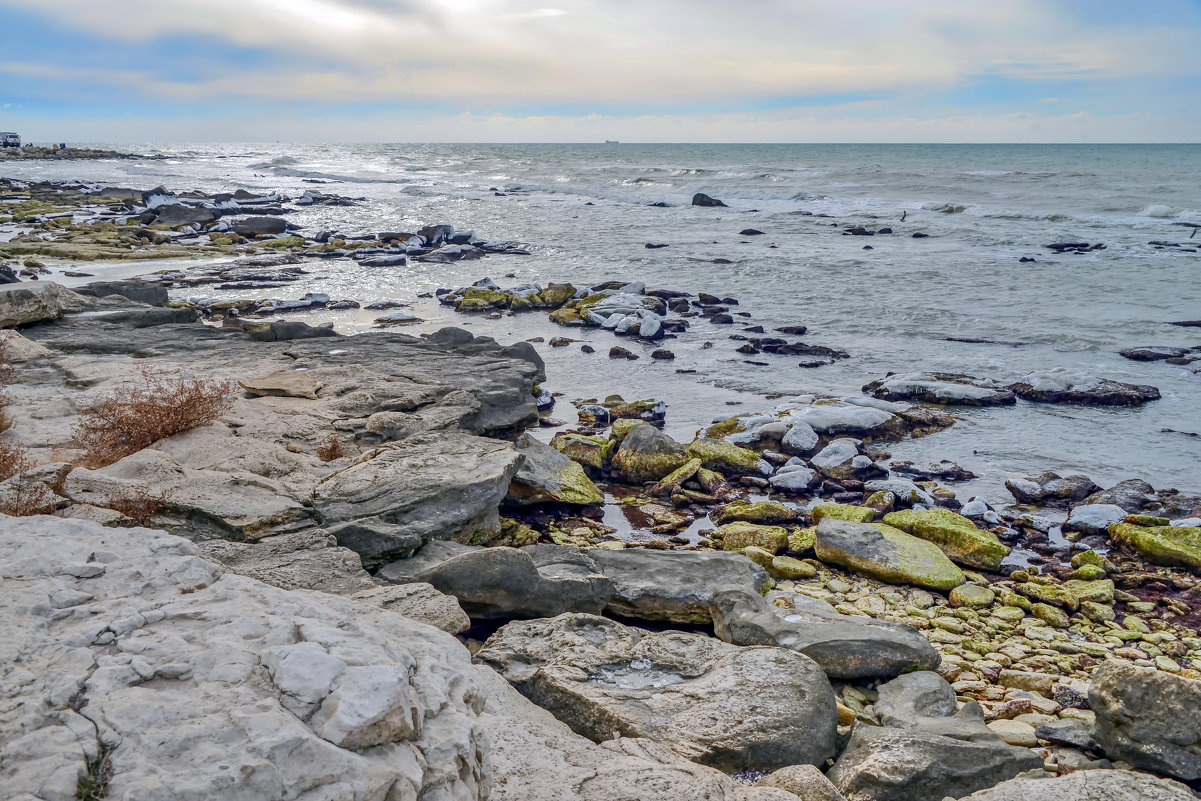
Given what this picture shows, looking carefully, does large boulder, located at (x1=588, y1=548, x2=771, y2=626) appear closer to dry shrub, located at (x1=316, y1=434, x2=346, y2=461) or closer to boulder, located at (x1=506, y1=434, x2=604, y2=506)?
boulder, located at (x1=506, y1=434, x2=604, y2=506)

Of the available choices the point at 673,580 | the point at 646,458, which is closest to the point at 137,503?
the point at 673,580

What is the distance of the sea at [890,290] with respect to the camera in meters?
10.7

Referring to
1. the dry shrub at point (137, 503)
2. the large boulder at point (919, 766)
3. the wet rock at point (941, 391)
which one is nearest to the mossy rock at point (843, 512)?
the large boulder at point (919, 766)

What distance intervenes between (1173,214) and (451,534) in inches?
1656

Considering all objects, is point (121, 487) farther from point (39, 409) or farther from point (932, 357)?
point (932, 357)

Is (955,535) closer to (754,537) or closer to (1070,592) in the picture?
(1070,592)

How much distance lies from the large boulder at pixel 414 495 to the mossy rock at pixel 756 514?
2.35 metres

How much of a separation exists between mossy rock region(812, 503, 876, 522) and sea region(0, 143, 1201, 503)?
162cm

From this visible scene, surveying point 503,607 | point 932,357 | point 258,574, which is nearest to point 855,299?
point 932,357

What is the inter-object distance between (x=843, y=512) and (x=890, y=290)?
13882mm

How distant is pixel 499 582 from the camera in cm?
535

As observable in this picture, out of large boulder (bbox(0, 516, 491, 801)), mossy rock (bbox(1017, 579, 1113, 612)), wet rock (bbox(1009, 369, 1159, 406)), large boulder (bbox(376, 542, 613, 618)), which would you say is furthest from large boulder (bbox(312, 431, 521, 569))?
wet rock (bbox(1009, 369, 1159, 406))

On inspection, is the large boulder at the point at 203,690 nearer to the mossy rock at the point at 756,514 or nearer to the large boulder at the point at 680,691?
the large boulder at the point at 680,691

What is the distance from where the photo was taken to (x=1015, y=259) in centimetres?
2506
